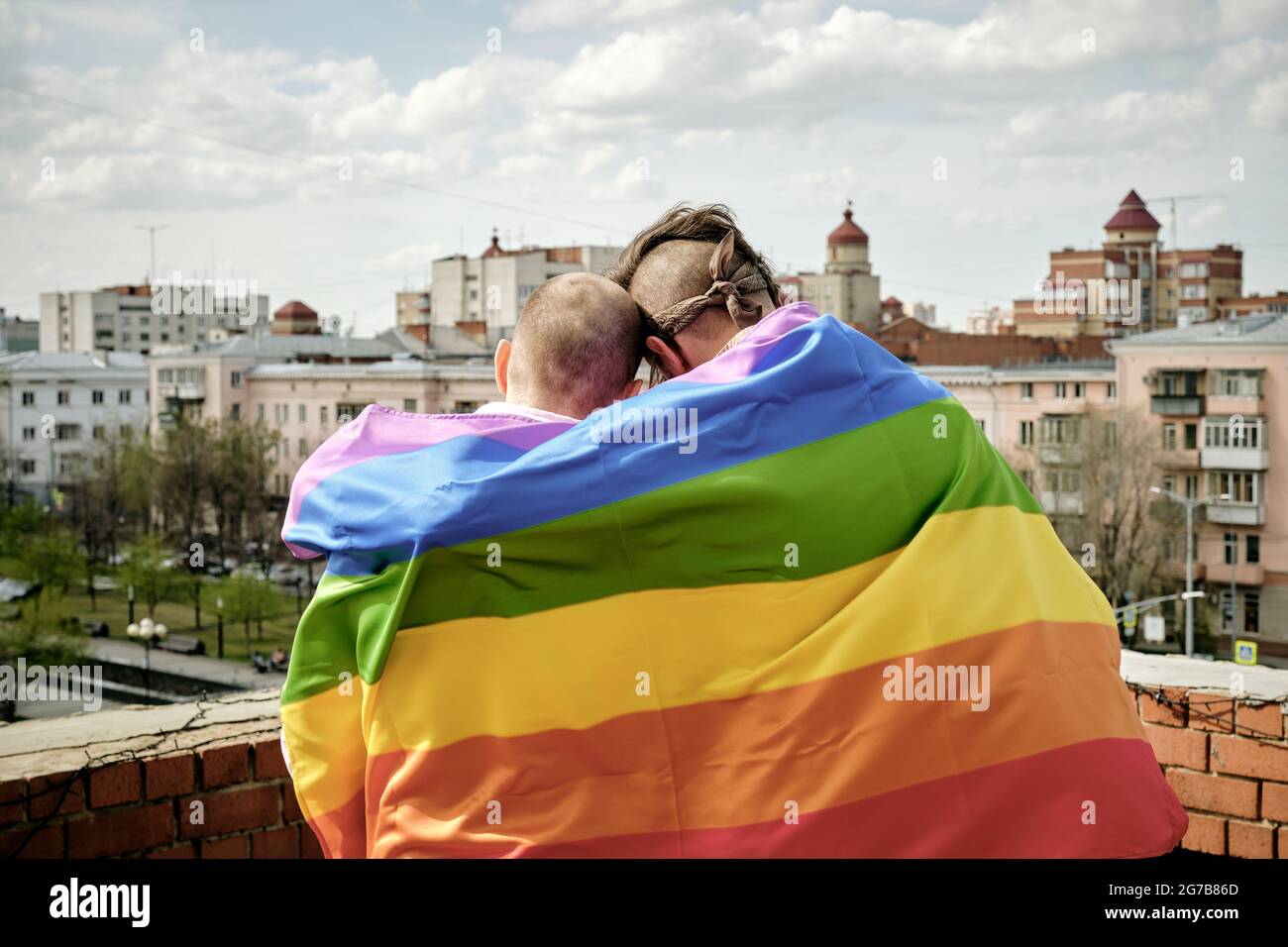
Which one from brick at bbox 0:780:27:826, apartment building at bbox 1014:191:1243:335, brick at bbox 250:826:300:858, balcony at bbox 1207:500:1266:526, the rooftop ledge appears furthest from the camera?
apartment building at bbox 1014:191:1243:335

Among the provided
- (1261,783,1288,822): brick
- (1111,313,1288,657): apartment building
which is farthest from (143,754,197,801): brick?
(1111,313,1288,657): apartment building

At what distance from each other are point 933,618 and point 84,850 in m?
1.80

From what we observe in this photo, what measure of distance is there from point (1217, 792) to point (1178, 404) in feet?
124

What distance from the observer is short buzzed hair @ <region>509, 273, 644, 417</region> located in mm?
2418

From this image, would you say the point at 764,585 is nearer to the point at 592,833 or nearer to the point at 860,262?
the point at 592,833

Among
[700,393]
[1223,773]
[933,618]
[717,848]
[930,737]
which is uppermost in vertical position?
[700,393]

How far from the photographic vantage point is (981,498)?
2262 millimetres

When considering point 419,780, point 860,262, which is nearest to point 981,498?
point 419,780

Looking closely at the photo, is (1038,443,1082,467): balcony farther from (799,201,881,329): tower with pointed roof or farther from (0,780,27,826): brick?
(0,780,27,826): brick

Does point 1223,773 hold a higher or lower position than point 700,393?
lower

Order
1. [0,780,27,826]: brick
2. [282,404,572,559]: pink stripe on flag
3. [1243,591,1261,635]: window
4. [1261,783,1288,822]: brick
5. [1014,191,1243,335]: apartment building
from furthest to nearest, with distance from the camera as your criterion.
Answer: [1014,191,1243,335]: apartment building → [1243,591,1261,635]: window → [1261,783,1288,822]: brick → [0,780,27,826]: brick → [282,404,572,559]: pink stripe on flag

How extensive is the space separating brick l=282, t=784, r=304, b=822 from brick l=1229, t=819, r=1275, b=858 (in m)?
2.11

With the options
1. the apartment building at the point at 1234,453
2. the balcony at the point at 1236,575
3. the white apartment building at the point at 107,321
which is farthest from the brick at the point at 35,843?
the white apartment building at the point at 107,321
